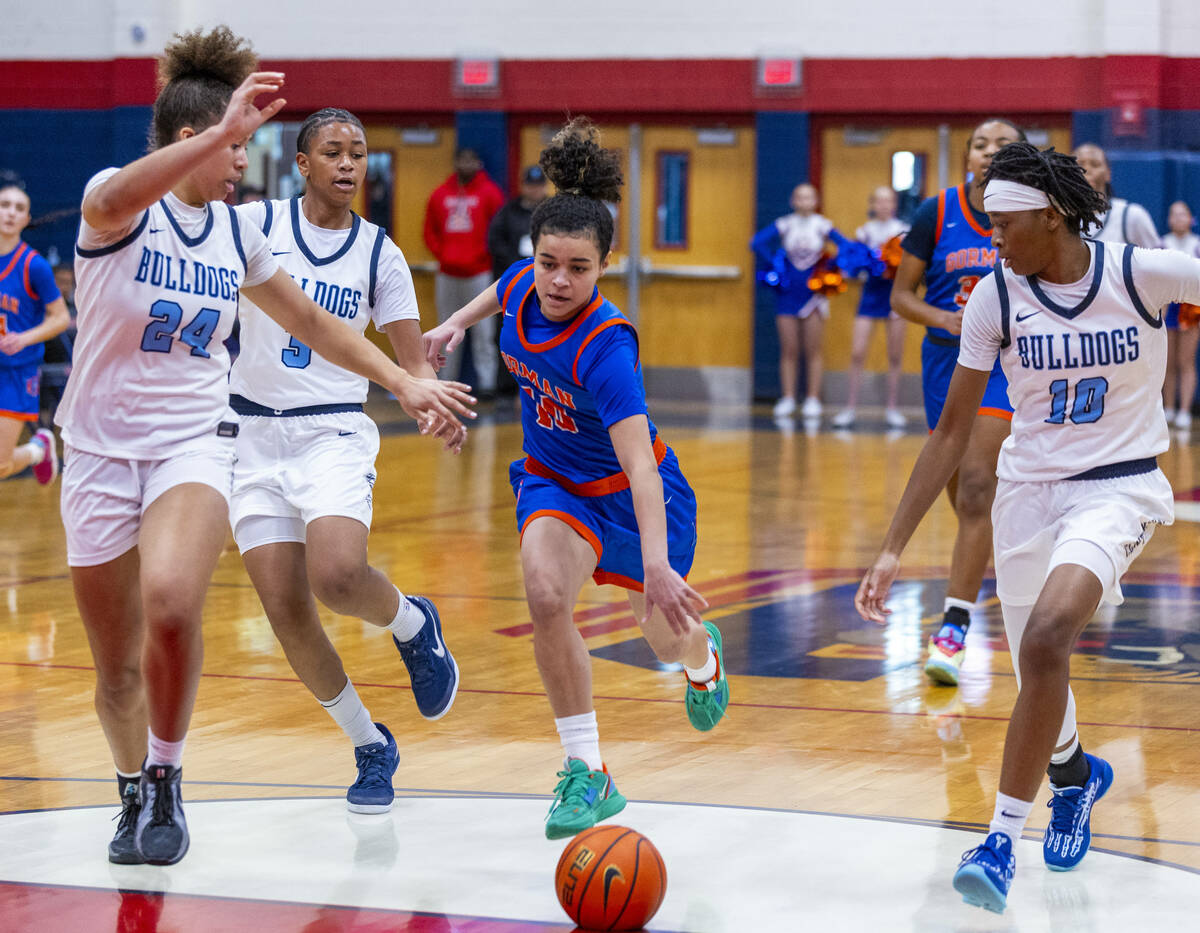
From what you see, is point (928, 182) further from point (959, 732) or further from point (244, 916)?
point (244, 916)

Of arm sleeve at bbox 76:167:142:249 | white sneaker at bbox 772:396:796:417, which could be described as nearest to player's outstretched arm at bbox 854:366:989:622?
Answer: arm sleeve at bbox 76:167:142:249

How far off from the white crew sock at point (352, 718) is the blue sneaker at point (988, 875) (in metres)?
1.63

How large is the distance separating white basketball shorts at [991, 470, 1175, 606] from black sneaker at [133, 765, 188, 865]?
1.94 m

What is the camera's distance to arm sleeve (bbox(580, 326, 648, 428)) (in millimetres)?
4090

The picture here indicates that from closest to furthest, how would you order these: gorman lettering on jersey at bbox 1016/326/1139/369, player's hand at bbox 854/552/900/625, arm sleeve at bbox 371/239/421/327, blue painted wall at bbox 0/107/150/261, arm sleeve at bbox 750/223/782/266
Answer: gorman lettering on jersey at bbox 1016/326/1139/369, player's hand at bbox 854/552/900/625, arm sleeve at bbox 371/239/421/327, arm sleeve at bbox 750/223/782/266, blue painted wall at bbox 0/107/150/261

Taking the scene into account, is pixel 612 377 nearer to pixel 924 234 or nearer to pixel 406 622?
pixel 406 622

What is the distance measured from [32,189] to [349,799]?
47.9 feet

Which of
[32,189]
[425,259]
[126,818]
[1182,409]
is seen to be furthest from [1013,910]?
[32,189]

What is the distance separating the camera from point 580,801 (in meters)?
4.04

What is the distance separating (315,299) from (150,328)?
901 mm

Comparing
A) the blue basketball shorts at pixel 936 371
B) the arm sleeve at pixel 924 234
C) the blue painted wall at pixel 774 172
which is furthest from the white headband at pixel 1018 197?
the blue painted wall at pixel 774 172

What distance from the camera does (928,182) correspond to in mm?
16391

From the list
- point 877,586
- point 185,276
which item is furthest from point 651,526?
point 185,276

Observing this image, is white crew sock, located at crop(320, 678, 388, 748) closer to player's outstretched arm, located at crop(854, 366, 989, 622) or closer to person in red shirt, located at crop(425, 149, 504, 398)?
player's outstretched arm, located at crop(854, 366, 989, 622)
